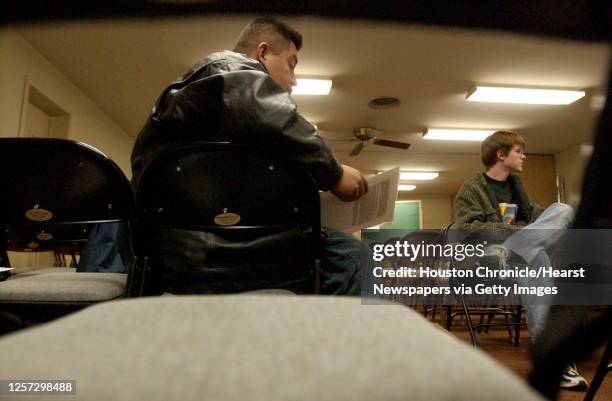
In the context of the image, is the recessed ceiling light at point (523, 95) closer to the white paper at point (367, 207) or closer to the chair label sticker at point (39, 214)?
the white paper at point (367, 207)

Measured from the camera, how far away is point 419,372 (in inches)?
6.4

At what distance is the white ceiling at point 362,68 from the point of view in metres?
3.56

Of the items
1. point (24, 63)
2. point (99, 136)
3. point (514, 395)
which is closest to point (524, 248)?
point (514, 395)

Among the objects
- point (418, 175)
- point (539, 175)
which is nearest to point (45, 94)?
point (418, 175)

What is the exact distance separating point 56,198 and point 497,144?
2581 mm

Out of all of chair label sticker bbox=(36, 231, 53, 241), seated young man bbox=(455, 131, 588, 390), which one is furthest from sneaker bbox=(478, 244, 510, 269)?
chair label sticker bbox=(36, 231, 53, 241)

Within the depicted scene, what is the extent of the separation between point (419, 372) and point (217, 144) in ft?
2.16

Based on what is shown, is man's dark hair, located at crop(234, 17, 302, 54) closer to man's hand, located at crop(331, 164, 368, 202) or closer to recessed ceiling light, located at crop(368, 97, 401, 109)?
man's hand, located at crop(331, 164, 368, 202)

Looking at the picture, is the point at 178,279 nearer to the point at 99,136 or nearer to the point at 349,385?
the point at 349,385

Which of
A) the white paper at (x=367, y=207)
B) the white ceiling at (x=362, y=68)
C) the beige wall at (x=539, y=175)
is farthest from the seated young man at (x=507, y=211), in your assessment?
the beige wall at (x=539, y=175)

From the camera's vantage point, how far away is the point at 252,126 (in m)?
0.81

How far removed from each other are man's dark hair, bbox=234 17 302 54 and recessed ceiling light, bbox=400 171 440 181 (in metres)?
7.54

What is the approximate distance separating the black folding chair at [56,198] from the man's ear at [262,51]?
0.68m

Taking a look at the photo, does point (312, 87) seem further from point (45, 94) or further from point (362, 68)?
point (45, 94)
